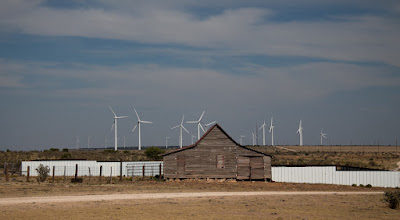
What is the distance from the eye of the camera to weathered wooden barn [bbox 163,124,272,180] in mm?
48156

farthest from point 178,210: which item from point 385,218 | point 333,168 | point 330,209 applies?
point 333,168

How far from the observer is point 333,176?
4838cm

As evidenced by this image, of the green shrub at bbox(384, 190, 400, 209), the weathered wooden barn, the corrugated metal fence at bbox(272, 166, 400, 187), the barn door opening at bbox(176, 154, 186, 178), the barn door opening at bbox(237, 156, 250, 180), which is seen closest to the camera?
the green shrub at bbox(384, 190, 400, 209)

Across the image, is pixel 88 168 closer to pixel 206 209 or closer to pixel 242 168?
pixel 242 168

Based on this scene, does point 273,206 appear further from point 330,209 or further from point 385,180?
point 385,180

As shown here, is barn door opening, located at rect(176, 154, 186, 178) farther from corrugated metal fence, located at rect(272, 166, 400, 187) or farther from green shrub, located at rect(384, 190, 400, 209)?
green shrub, located at rect(384, 190, 400, 209)

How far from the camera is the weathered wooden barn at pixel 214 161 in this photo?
48156mm

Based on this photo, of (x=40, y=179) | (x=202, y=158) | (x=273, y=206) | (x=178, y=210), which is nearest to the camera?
(x=178, y=210)

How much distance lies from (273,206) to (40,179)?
25990 mm

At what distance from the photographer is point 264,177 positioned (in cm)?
4875

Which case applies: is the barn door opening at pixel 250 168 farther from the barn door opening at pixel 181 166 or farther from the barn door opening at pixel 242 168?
the barn door opening at pixel 181 166

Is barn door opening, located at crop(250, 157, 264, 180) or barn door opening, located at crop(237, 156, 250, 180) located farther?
barn door opening, located at crop(250, 157, 264, 180)

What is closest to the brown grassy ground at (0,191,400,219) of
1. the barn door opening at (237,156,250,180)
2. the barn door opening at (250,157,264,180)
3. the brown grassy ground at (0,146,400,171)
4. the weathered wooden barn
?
the weathered wooden barn

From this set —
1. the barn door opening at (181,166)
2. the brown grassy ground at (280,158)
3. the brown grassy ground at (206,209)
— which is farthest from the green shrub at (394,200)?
the brown grassy ground at (280,158)
